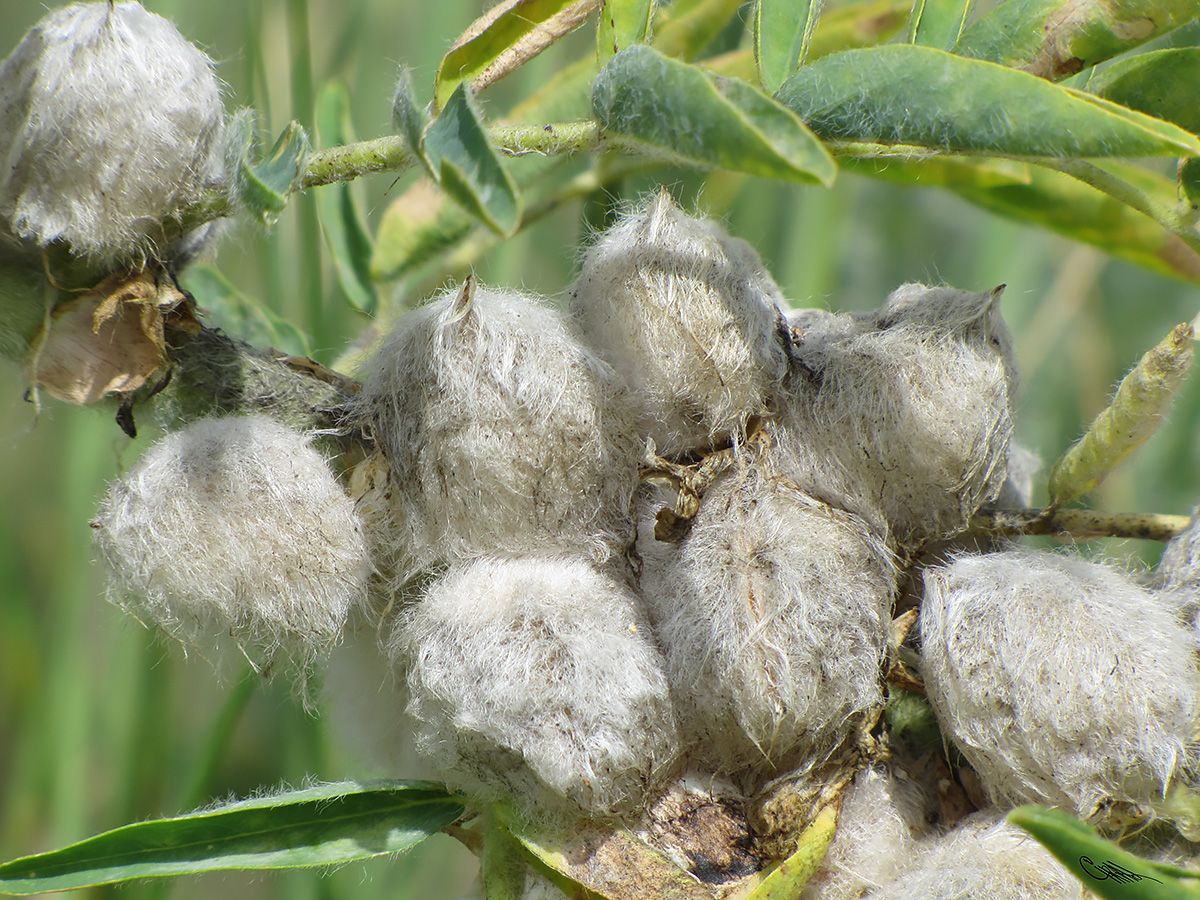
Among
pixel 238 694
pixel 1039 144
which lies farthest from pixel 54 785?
pixel 1039 144

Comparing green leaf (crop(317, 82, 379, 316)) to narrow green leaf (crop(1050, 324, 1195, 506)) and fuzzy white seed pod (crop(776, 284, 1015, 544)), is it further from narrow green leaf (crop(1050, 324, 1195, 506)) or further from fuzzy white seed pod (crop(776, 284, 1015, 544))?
narrow green leaf (crop(1050, 324, 1195, 506))

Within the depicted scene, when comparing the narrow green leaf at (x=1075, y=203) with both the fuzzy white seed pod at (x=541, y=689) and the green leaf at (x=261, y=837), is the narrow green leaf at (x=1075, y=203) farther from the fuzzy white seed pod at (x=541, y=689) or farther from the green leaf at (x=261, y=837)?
the green leaf at (x=261, y=837)

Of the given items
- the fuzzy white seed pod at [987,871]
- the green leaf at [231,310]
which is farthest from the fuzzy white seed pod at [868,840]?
the green leaf at [231,310]

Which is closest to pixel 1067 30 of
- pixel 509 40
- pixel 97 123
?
pixel 509 40

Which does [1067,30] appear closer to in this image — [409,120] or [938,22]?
[938,22]

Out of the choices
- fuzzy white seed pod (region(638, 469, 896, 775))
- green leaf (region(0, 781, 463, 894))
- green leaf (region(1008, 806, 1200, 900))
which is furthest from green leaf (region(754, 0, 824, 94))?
green leaf (region(0, 781, 463, 894))

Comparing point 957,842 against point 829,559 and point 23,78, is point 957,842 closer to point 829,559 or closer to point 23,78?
point 829,559
